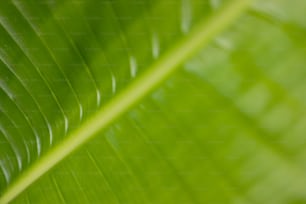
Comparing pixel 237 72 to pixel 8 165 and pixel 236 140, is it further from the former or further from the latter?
pixel 8 165

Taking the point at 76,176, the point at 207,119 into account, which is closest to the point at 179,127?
the point at 207,119

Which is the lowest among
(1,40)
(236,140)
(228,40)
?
(236,140)

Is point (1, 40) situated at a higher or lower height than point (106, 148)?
higher

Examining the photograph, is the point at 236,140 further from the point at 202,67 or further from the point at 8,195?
the point at 8,195

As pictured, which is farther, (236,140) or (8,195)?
(8,195)
